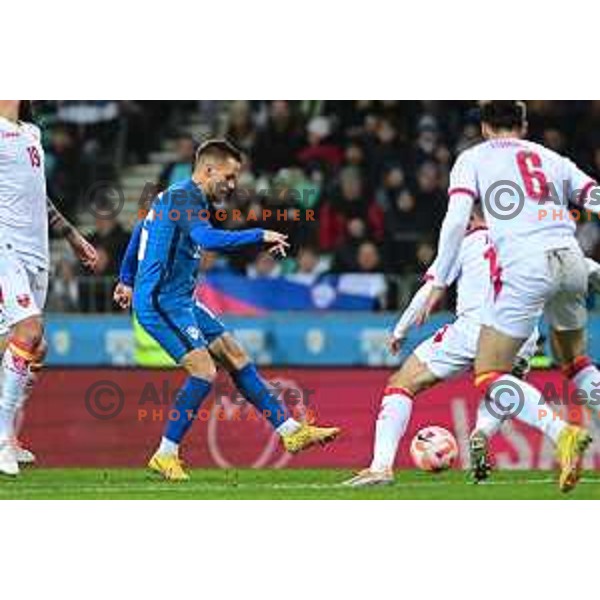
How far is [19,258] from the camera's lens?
13.6 meters

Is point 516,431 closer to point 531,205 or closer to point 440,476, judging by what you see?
point 440,476

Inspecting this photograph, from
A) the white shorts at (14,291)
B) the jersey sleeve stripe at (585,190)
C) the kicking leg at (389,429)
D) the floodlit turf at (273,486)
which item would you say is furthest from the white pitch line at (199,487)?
the jersey sleeve stripe at (585,190)

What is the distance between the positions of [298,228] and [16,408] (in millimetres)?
7180

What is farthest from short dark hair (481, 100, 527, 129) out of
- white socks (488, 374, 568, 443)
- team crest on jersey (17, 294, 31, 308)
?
team crest on jersey (17, 294, 31, 308)

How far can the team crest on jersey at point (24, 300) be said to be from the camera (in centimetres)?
1349

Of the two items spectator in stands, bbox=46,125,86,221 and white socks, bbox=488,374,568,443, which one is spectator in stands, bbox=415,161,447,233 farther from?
white socks, bbox=488,374,568,443

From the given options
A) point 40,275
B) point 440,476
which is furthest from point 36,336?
point 440,476

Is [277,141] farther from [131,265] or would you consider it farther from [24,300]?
[24,300]

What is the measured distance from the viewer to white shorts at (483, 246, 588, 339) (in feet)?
38.6

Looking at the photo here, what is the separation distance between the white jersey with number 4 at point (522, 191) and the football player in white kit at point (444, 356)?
2.56ft

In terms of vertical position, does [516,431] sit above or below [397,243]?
below

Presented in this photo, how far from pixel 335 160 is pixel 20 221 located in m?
8.46

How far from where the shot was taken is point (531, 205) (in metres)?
11.9
